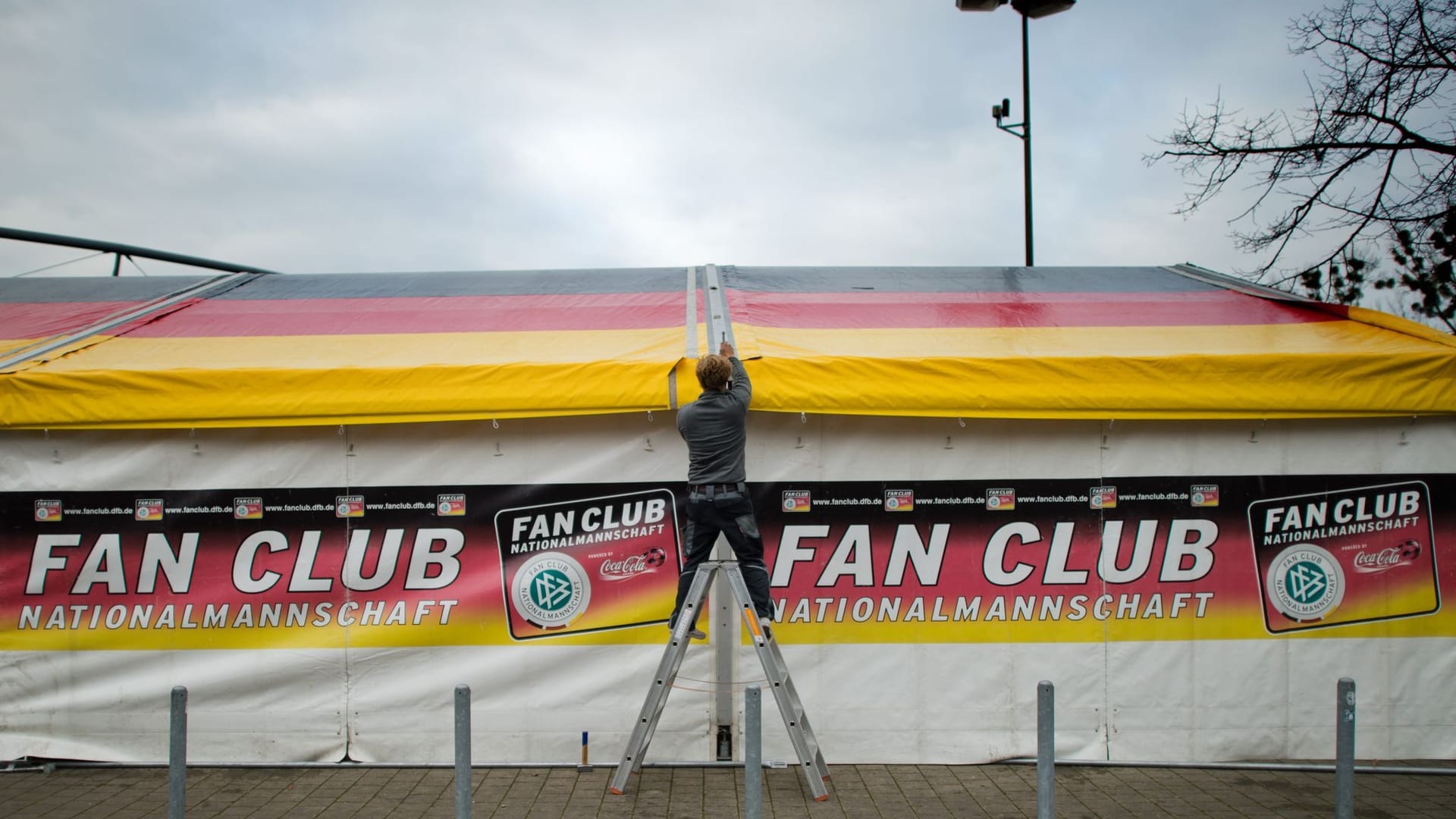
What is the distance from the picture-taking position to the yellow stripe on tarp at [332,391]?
18.0 ft

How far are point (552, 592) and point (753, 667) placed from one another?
4.34 ft

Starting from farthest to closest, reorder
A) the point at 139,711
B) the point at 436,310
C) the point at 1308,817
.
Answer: the point at 436,310
the point at 139,711
the point at 1308,817

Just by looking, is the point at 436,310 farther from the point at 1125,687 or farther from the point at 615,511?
the point at 1125,687

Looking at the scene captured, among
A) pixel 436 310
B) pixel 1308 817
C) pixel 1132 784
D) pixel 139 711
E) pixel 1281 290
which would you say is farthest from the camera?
pixel 1281 290

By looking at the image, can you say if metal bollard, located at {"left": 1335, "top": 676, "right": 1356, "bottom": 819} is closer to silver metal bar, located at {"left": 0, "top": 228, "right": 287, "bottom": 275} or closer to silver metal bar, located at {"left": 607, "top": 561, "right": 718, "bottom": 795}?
silver metal bar, located at {"left": 607, "top": 561, "right": 718, "bottom": 795}

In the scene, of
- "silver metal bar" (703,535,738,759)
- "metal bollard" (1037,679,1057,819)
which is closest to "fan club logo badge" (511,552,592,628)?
"silver metal bar" (703,535,738,759)

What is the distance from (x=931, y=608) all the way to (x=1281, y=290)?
4.32 m

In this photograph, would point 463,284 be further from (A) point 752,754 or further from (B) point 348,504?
(A) point 752,754

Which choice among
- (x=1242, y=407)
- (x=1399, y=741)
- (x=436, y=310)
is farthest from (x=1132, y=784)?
(x=436, y=310)

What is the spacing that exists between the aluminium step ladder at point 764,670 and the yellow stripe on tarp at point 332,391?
42.4 inches

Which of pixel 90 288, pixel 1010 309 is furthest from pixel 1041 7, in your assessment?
pixel 90 288

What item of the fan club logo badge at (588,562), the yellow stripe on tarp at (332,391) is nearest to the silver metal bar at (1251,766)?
the fan club logo badge at (588,562)

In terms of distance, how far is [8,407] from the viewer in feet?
18.3

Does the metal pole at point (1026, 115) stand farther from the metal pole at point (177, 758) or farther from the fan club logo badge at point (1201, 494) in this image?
the metal pole at point (177, 758)
